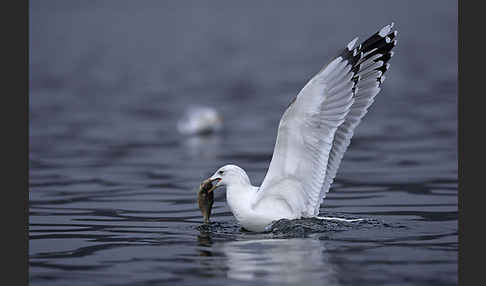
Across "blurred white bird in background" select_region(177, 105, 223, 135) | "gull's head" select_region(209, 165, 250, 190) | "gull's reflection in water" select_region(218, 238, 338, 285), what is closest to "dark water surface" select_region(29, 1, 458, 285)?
"gull's reflection in water" select_region(218, 238, 338, 285)

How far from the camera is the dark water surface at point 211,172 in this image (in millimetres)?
8281

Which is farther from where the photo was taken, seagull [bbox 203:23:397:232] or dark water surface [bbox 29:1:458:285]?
seagull [bbox 203:23:397:232]

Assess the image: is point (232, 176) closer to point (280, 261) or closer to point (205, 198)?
point (205, 198)

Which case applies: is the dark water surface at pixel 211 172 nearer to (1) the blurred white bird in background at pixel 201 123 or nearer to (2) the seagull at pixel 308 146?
(2) the seagull at pixel 308 146

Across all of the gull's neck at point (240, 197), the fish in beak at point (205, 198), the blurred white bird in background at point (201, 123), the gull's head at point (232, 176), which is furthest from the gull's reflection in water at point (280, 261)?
the blurred white bird in background at point (201, 123)

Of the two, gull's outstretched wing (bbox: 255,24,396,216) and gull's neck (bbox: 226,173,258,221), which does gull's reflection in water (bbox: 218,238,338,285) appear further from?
gull's outstretched wing (bbox: 255,24,396,216)

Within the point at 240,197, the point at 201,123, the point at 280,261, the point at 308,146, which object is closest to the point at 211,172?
the point at 240,197

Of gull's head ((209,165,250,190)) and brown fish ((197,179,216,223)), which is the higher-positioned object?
gull's head ((209,165,250,190))

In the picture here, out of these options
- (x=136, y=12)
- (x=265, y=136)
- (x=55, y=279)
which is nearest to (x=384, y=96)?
(x=265, y=136)

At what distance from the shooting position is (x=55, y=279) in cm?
801

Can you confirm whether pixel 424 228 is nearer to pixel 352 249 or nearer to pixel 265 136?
pixel 352 249

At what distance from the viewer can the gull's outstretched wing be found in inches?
375

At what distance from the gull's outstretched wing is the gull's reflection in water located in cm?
68

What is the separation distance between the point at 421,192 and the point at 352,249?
12.0ft
